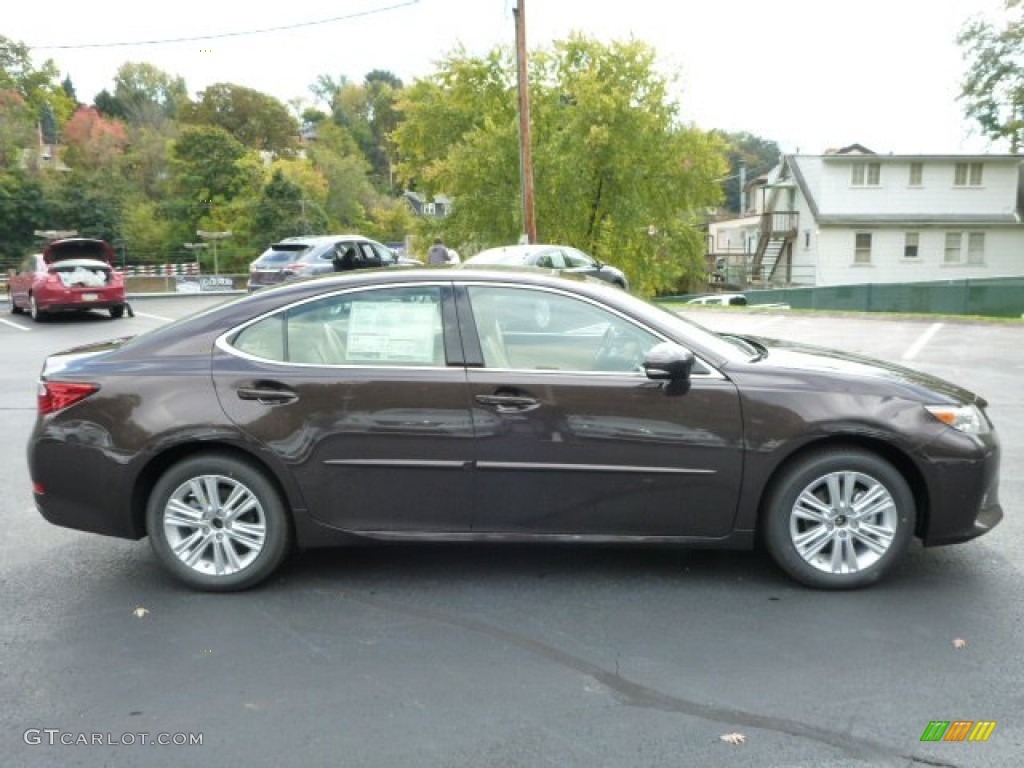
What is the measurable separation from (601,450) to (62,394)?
8.60 ft

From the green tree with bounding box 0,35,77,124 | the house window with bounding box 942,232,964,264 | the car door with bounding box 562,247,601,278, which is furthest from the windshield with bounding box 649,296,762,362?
the green tree with bounding box 0,35,77,124

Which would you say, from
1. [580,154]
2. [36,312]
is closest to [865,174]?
[580,154]

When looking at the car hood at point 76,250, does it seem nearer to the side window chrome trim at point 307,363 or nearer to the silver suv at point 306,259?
the silver suv at point 306,259

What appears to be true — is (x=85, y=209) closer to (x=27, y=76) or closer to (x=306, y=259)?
(x=27, y=76)

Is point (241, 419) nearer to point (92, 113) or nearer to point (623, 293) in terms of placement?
point (623, 293)

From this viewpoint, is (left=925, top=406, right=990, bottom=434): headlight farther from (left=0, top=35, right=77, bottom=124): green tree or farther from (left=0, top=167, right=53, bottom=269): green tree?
(left=0, top=35, right=77, bottom=124): green tree

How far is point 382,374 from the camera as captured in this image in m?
4.59

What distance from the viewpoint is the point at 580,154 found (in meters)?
37.9

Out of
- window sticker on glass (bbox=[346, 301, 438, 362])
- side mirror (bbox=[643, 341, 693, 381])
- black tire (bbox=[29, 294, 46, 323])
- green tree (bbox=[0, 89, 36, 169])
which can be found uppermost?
green tree (bbox=[0, 89, 36, 169])

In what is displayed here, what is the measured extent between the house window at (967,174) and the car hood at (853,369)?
4232 centimetres

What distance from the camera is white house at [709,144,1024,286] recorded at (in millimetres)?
42375

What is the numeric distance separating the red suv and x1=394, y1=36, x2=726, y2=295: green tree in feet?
64.1

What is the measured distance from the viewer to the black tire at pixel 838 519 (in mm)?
4512

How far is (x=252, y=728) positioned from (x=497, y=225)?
1464 inches
